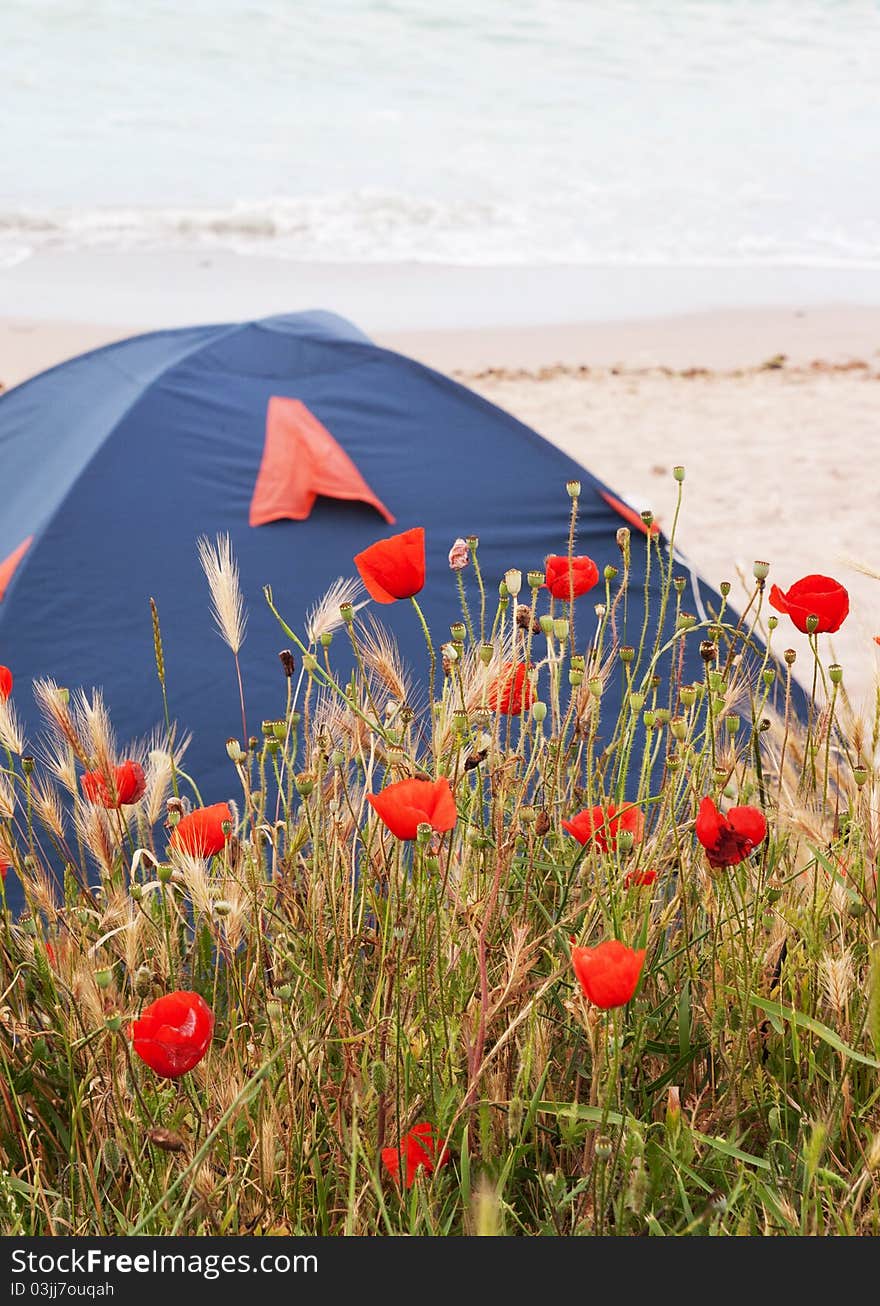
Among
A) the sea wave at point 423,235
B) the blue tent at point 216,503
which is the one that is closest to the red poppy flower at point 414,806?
the blue tent at point 216,503

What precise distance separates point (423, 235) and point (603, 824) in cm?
1384

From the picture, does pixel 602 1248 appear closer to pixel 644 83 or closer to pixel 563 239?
pixel 563 239

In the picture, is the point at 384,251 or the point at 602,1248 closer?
the point at 602,1248

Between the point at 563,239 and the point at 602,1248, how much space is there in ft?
45.9

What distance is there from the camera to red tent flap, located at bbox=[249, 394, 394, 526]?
→ 2.96 m

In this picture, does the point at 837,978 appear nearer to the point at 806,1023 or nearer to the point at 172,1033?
the point at 806,1023

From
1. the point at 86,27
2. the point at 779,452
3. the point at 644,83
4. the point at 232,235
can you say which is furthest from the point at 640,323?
the point at 86,27

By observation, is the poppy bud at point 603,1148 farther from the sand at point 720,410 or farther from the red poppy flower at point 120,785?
the sand at point 720,410

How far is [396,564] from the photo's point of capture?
1.43 metres

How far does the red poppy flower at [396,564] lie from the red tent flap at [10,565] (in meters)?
1.57

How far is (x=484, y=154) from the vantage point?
57.8 ft

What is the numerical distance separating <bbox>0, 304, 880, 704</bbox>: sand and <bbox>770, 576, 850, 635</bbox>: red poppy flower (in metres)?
2.26

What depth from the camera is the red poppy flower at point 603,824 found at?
4.27 feet

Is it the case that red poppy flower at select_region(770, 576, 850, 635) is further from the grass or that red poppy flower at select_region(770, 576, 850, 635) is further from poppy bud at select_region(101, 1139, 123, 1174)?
poppy bud at select_region(101, 1139, 123, 1174)
